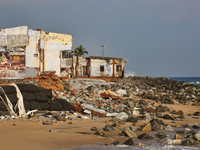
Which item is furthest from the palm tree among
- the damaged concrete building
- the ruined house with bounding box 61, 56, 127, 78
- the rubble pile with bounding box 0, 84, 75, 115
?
the rubble pile with bounding box 0, 84, 75, 115

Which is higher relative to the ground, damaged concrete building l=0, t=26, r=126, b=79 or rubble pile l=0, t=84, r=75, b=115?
damaged concrete building l=0, t=26, r=126, b=79

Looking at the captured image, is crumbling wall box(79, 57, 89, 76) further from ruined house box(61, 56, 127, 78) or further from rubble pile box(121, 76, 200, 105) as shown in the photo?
rubble pile box(121, 76, 200, 105)

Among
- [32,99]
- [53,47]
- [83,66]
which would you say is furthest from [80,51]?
[32,99]

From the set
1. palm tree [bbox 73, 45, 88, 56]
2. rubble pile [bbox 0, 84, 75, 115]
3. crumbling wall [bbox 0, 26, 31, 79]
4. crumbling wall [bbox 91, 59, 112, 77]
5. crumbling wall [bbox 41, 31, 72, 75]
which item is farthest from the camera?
palm tree [bbox 73, 45, 88, 56]

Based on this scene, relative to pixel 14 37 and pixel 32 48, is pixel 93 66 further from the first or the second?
pixel 14 37

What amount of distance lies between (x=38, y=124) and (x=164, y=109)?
6.09 meters

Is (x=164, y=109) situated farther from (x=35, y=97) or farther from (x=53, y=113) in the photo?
(x=35, y=97)

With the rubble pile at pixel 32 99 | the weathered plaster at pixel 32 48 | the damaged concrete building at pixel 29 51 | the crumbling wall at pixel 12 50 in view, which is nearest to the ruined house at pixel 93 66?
the damaged concrete building at pixel 29 51

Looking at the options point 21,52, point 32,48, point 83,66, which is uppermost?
point 32,48

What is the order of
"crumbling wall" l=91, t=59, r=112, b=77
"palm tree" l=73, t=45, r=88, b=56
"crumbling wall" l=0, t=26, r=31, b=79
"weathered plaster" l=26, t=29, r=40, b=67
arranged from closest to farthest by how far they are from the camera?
1. "crumbling wall" l=0, t=26, r=31, b=79
2. "weathered plaster" l=26, t=29, r=40, b=67
3. "crumbling wall" l=91, t=59, r=112, b=77
4. "palm tree" l=73, t=45, r=88, b=56

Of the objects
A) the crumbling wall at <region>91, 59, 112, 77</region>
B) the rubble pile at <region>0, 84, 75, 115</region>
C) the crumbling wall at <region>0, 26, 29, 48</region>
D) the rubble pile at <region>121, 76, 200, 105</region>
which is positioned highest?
the crumbling wall at <region>0, 26, 29, 48</region>

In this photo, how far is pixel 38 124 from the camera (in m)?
5.55

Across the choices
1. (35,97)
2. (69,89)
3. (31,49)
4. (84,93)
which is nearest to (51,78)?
(69,89)

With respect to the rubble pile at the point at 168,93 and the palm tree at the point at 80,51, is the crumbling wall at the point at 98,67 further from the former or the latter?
the palm tree at the point at 80,51
